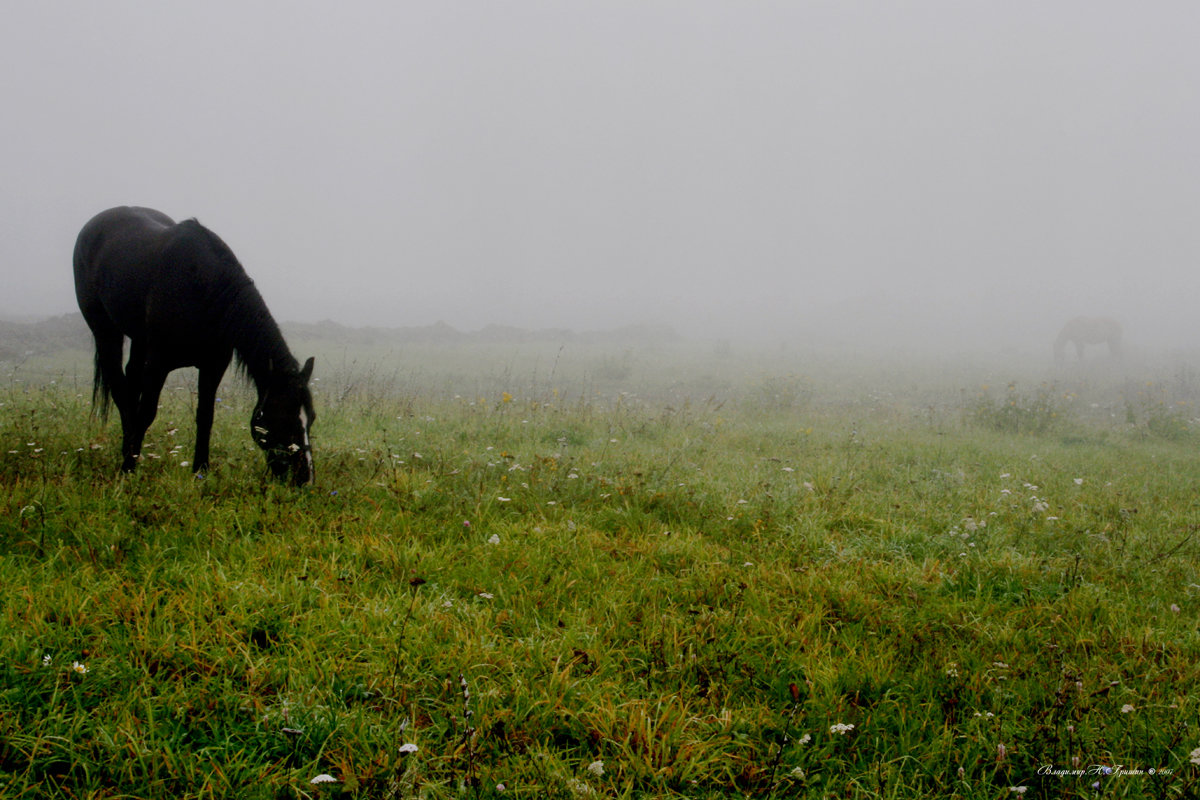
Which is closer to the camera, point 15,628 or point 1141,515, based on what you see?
point 15,628

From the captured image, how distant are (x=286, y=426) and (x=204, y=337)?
1091 mm

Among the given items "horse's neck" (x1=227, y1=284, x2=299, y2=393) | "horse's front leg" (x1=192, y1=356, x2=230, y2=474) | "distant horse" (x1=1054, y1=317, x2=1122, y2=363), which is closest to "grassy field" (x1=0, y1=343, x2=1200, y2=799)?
"horse's front leg" (x1=192, y1=356, x2=230, y2=474)

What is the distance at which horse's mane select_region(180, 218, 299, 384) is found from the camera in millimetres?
4688

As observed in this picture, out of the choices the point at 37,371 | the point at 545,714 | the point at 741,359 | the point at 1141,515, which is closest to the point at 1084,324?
the point at 741,359

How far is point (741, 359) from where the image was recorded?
28.0 m

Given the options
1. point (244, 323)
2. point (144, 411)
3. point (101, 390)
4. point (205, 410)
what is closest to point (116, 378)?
point (101, 390)

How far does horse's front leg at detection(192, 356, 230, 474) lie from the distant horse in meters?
33.4

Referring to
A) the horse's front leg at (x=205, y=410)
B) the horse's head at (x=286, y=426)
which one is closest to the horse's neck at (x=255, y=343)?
the horse's head at (x=286, y=426)

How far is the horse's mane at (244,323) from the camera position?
4688 millimetres

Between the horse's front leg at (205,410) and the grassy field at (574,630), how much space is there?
0.67ft

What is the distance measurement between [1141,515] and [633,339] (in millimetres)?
35424

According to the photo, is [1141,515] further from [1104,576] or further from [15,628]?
[15,628]


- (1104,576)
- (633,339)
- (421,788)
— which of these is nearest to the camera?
(421,788)

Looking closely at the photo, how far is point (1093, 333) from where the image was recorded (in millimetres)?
26609
